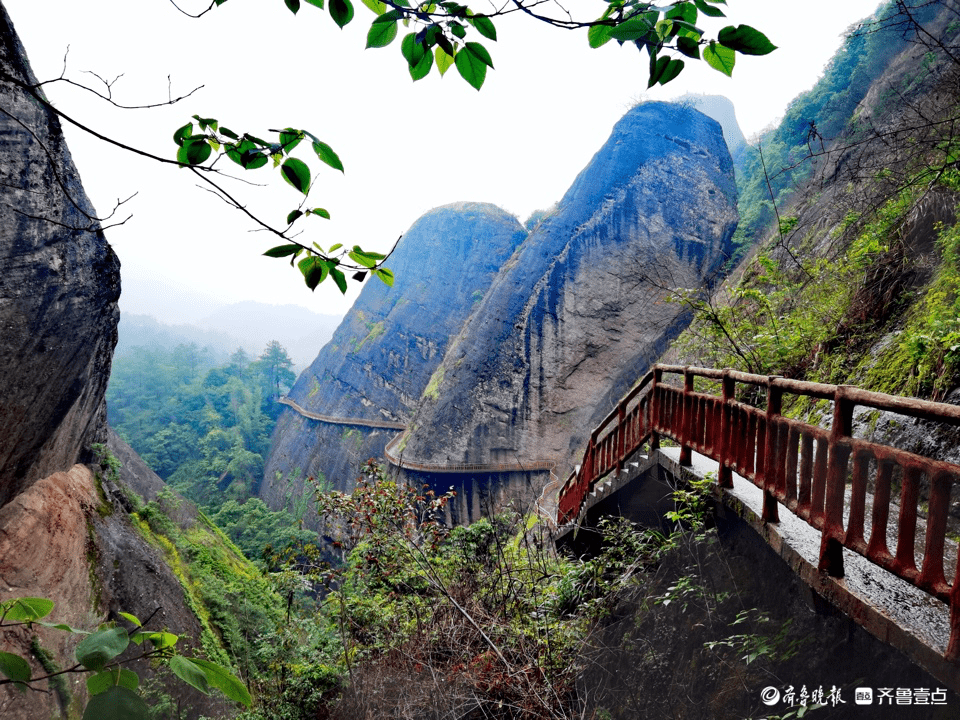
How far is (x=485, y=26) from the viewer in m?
1.03

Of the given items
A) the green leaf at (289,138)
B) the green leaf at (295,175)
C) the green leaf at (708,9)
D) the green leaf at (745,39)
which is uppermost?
the green leaf at (708,9)

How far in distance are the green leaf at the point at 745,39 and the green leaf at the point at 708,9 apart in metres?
0.07

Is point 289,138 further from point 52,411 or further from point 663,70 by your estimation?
point 52,411

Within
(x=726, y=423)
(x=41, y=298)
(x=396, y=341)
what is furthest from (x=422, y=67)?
(x=396, y=341)

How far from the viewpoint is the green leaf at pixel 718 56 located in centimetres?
93

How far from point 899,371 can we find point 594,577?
3005 mm

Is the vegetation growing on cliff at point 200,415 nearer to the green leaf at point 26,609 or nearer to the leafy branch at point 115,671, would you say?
the green leaf at point 26,609

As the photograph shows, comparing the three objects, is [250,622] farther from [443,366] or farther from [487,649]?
[443,366]

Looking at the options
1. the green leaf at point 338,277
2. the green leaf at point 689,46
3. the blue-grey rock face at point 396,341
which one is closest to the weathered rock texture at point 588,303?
the blue-grey rock face at point 396,341

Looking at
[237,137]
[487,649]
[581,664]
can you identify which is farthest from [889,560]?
[487,649]

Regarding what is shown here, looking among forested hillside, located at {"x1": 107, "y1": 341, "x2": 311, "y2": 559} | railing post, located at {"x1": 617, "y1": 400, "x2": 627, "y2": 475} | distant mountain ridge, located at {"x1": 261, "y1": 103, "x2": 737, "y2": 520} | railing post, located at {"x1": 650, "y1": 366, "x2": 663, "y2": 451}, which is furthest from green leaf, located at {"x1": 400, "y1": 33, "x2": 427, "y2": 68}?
forested hillside, located at {"x1": 107, "y1": 341, "x2": 311, "y2": 559}

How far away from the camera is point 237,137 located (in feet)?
3.45

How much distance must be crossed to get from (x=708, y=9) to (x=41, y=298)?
22.8 feet

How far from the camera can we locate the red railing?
4.77ft
